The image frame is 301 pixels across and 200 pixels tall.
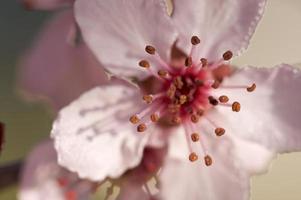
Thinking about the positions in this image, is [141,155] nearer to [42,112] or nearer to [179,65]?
[179,65]

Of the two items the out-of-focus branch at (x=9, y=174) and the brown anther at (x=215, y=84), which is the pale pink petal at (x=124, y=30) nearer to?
the brown anther at (x=215, y=84)

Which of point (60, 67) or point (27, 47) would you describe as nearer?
point (60, 67)

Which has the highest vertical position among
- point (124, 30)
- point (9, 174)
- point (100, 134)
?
point (124, 30)

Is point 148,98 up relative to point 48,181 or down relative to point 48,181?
up

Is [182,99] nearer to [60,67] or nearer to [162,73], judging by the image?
[162,73]

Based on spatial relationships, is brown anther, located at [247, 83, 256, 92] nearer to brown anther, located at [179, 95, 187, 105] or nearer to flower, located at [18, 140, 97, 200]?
brown anther, located at [179, 95, 187, 105]

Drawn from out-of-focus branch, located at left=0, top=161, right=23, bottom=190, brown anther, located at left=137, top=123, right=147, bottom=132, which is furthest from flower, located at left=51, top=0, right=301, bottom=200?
out-of-focus branch, located at left=0, top=161, right=23, bottom=190

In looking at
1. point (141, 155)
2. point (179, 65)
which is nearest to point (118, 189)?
point (141, 155)

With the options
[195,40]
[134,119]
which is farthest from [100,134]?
[195,40]
